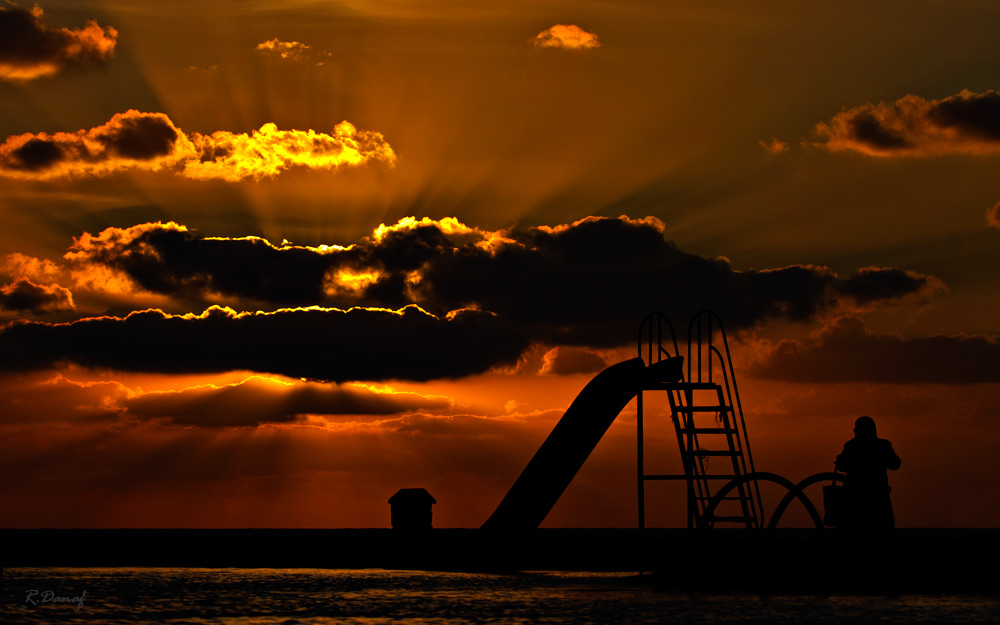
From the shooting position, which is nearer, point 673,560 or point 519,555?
point 673,560

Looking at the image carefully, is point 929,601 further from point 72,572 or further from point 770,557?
point 72,572

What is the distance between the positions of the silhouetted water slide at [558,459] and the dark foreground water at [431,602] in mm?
2449

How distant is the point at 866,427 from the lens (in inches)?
841

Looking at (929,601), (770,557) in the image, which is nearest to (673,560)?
(770,557)

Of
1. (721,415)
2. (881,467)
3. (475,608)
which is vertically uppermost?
(721,415)

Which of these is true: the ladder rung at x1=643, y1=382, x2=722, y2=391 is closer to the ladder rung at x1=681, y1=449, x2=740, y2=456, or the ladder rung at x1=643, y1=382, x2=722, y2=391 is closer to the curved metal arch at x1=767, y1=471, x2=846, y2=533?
the ladder rung at x1=681, y1=449, x2=740, y2=456

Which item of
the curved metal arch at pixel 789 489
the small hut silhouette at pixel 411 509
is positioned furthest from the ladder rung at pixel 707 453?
the small hut silhouette at pixel 411 509

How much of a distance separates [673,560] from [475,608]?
610 cm

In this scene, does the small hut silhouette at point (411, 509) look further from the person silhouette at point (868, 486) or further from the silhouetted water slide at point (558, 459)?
the person silhouette at point (868, 486)

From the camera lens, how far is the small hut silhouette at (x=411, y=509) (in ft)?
116

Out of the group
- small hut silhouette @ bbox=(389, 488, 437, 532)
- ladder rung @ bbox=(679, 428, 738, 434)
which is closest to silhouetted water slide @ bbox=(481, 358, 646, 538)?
small hut silhouette @ bbox=(389, 488, 437, 532)

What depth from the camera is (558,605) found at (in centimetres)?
2262

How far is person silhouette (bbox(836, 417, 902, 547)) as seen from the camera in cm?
2102

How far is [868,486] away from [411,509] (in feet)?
59.5
